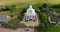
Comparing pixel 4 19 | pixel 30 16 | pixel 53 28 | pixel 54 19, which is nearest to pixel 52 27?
pixel 53 28

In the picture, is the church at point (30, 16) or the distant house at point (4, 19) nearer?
the distant house at point (4, 19)

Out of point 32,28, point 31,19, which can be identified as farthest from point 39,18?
point 32,28

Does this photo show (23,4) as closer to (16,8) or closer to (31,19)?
(16,8)

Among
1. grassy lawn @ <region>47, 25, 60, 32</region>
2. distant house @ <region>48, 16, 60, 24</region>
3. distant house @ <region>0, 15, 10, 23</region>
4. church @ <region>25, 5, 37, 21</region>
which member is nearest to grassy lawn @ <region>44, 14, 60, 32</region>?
grassy lawn @ <region>47, 25, 60, 32</region>

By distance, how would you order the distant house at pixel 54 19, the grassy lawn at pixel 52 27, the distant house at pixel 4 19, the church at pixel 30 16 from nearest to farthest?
the grassy lawn at pixel 52 27 < the distant house at pixel 54 19 < the distant house at pixel 4 19 < the church at pixel 30 16

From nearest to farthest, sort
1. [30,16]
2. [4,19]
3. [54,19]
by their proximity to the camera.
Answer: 1. [54,19]
2. [4,19]
3. [30,16]

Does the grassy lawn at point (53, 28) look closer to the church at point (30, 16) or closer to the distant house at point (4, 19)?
the church at point (30, 16)

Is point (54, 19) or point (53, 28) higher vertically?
point (54, 19)

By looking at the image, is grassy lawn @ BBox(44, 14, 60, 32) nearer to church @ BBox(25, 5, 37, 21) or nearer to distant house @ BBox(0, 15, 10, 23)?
church @ BBox(25, 5, 37, 21)

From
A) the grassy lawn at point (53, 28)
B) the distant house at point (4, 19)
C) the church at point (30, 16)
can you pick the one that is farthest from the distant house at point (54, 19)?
the distant house at point (4, 19)

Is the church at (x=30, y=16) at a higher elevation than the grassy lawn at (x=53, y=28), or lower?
higher

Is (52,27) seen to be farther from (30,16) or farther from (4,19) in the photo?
(4,19)
